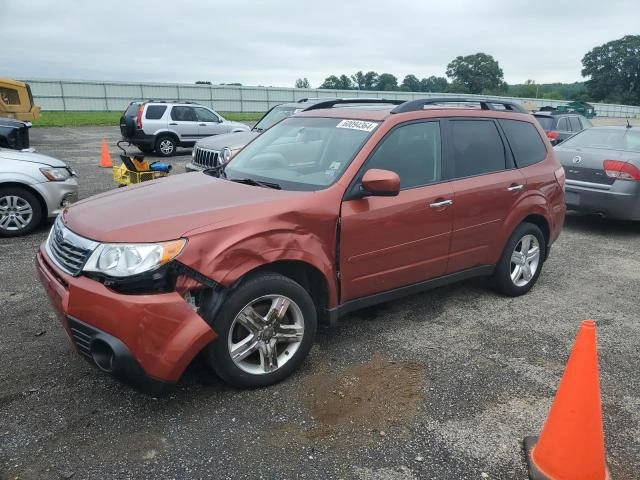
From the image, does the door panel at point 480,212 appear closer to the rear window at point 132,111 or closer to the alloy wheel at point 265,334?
the alloy wheel at point 265,334

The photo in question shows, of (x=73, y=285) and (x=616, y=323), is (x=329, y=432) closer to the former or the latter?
(x=73, y=285)

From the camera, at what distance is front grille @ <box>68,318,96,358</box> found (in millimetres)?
2924

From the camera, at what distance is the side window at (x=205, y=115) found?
16.9 meters

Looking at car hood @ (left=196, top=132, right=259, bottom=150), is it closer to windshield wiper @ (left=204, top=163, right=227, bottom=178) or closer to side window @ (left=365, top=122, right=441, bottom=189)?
windshield wiper @ (left=204, top=163, right=227, bottom=178)

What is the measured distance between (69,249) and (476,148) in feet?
10.9

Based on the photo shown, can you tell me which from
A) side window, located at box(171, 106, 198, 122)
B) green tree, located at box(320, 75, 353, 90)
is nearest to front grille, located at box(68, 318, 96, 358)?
side window, located at box(171, 106, 198, 122)

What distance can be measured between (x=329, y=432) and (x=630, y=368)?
2.32m

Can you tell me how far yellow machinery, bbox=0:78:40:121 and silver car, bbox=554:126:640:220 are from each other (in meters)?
20.2

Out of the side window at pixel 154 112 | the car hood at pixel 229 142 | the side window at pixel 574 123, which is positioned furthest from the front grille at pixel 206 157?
the side window at pixel 574 123

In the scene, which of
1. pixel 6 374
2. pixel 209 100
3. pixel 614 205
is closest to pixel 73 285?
pixel 6 374

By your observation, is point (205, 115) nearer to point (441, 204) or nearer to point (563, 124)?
point (563, 124)

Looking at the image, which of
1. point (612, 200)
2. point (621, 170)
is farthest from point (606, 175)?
point (612, 200)

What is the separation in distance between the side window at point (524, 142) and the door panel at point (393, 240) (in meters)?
1.15

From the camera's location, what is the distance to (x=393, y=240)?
3889 mm
